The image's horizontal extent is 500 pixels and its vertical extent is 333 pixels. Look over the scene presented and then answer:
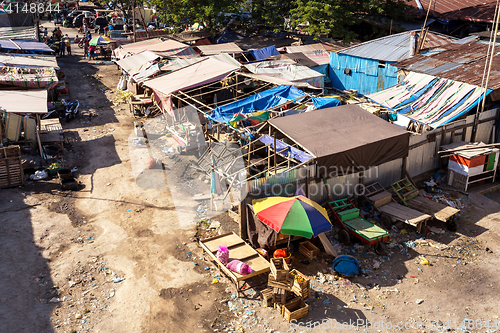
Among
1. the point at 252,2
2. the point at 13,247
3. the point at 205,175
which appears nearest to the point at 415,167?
the point at 205,175

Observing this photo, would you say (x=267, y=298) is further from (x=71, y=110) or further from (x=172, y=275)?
(x=71, y=110)

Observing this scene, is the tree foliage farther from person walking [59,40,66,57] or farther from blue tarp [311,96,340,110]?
person walking [59,40,66,57]

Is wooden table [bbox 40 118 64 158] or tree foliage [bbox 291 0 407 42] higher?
tree foliage [bbox 291 0 407 42]

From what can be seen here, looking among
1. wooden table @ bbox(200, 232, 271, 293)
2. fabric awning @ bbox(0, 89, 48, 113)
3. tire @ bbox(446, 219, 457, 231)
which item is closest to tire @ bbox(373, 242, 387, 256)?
tire @ bbox(446, 219, 457, 231)

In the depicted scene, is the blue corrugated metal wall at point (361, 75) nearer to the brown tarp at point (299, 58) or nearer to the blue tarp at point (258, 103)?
the brown tarp at point (299, 58)

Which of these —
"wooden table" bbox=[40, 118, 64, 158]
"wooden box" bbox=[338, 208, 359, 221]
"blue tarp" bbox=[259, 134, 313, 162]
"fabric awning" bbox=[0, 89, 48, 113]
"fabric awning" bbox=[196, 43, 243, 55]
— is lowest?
"wooden box" bbox=[338, 208, 359, 221]

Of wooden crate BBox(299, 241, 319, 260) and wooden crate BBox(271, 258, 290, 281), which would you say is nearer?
wooden crate BBox(271, 258, 290, 281)

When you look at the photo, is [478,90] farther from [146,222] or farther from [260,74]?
[146,222]
